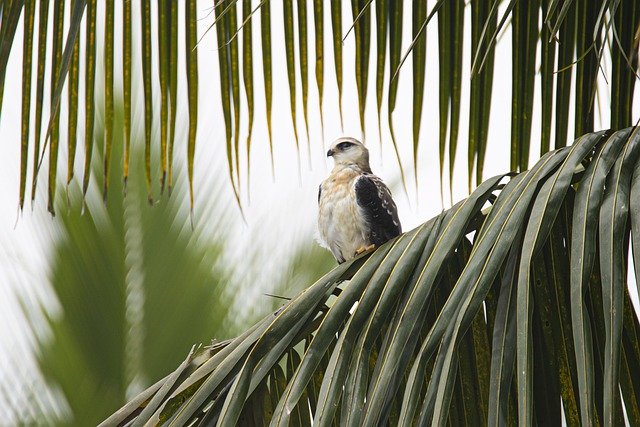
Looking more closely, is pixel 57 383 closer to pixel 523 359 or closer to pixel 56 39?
pixel 56 39

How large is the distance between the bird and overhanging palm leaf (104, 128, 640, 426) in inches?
95.8

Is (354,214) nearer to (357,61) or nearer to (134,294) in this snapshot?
(357,61)

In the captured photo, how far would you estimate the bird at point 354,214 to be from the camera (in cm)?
456

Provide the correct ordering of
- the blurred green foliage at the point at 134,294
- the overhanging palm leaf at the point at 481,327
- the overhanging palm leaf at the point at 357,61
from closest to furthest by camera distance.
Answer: the overhanging palm leaf at the point at 481,327, the overhanging palm leaf at the point at 357,61, the blurred green foliage at the point at 134,294

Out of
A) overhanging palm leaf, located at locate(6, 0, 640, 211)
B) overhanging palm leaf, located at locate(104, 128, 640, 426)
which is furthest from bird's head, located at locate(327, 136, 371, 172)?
overhanging palm leaf, located at locate(104, 128, 640, 426)

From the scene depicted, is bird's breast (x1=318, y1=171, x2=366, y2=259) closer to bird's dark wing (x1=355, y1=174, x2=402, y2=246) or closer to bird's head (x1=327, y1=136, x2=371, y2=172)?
bird's dark wing (x1=355, y1=174, x2=402, y2=246)

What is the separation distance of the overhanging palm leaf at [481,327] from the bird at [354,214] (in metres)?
2.43

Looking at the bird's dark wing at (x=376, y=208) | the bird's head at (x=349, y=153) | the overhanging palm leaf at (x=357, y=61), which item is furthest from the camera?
the bird's head at (x=349, y=153)

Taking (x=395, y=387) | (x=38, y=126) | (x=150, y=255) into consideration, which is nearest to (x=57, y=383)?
(x=150, y=255)

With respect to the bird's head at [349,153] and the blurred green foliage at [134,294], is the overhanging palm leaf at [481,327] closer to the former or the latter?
the bird's head at [349,153]

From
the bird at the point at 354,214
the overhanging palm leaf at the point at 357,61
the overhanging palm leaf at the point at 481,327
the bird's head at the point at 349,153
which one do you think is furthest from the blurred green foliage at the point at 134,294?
the overhanging palm leaf at the point at 481,327

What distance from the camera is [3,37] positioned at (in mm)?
2061

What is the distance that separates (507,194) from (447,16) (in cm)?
104

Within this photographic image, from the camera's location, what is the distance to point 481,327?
6.39 ft
